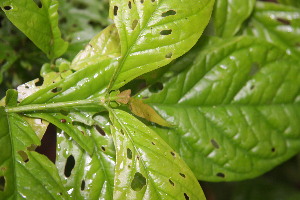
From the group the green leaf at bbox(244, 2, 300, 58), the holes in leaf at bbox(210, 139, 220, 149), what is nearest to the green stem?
the holes in leaf at bbox(210, 139, 220, 149)

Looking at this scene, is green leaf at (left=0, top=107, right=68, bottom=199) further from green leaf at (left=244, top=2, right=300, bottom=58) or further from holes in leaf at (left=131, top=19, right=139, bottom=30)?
green leaf at (left=244, top=2, right=300, bottom=58)

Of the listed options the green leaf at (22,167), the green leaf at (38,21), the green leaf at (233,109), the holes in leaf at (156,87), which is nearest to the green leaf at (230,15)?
the green leaf at (233,109)

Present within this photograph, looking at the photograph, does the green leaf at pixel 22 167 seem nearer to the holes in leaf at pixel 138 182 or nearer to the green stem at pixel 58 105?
the green stem at pixel 58 105

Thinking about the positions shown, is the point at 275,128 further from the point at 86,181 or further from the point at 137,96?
the point at 86,181

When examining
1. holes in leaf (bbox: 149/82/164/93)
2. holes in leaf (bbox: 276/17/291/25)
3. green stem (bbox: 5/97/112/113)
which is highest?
green stem (bbox: 5/97/112/113)

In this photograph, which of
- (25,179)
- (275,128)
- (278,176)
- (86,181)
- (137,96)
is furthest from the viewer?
(278,176)

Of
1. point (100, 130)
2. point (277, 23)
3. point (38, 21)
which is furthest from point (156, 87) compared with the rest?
point (277, 23)

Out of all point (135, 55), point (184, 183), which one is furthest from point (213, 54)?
point (184, 183)
